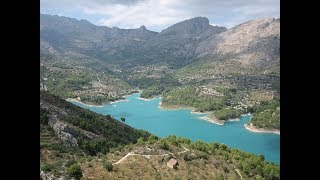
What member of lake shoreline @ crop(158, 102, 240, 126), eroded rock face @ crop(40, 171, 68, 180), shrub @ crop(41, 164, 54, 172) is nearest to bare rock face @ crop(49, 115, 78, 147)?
shrub @ crop(41, 164, 54, 172)

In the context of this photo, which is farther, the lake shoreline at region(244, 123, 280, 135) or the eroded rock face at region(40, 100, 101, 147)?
the lake shoreline at region(244, 123, 280, 135)

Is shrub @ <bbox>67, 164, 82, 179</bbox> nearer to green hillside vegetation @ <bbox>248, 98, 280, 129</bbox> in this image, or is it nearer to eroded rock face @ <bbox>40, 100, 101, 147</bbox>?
eroded rock face @ <bbox>40, 100, 101, 147</bbox>

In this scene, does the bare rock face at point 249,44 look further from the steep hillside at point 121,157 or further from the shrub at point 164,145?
the shrub at point 164,145

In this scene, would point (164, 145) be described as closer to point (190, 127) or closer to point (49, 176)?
point (49, 176)

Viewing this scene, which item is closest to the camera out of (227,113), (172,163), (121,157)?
(172,163)

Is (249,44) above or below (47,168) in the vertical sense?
above

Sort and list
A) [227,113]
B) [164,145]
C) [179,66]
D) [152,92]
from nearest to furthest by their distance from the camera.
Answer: [164,145], [227,113], [152,92], [179,66]

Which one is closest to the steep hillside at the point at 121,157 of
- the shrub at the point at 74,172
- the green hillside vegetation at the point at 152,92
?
the shrub at the point at 74,172

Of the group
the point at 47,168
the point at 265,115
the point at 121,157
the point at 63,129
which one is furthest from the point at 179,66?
the point at 47,168

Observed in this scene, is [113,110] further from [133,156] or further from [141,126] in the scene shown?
[133,156]
